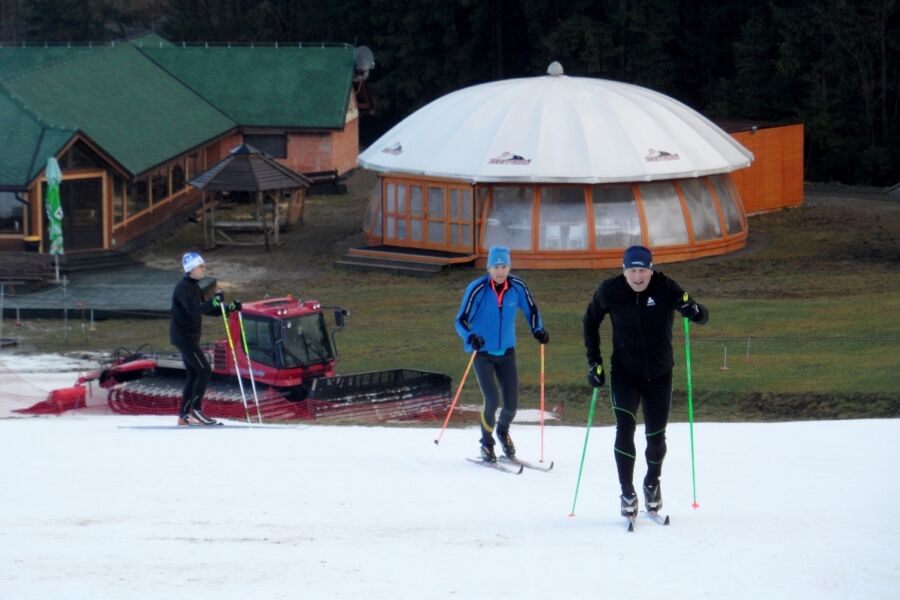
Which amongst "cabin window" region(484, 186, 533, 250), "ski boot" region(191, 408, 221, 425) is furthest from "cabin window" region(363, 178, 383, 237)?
"ski boot" region(191, 408, 221, 425)

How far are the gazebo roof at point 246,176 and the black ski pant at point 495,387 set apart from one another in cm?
2437

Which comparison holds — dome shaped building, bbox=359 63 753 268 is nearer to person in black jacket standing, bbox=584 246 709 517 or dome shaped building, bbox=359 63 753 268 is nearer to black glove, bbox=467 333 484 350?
black glove, bbox=467 333 484 350

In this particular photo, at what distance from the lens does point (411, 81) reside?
2530 inches

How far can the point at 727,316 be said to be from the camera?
2481cm

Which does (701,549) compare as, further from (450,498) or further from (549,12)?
(549,12)

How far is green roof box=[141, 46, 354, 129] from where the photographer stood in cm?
4756

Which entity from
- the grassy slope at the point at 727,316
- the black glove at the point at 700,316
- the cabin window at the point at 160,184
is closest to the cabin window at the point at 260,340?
the grassy slope at the point at 727,316

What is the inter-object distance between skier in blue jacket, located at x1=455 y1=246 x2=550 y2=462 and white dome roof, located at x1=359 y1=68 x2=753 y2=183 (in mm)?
20737

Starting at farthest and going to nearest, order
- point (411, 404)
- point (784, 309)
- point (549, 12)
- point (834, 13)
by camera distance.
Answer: point (549, 12), point (834, 13), point (784, 309), point (411, 404)

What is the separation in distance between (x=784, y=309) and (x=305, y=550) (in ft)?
56.6

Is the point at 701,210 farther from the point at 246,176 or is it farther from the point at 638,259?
the point at 638,259

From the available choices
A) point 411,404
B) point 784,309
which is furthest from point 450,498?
point 784,309

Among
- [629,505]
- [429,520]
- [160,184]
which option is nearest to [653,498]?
[629,505]

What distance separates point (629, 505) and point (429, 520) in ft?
4.63
